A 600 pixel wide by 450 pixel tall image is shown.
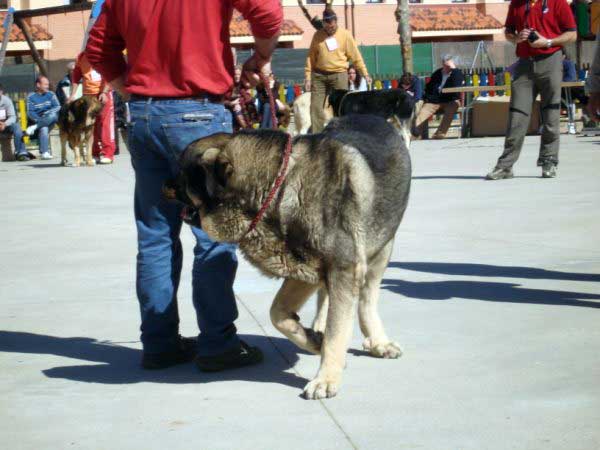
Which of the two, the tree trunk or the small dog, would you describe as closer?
the small dog

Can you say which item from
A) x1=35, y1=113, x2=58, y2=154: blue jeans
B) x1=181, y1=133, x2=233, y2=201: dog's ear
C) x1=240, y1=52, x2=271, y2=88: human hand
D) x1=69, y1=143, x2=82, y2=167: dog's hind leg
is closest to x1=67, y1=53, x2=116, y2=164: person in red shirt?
x1=69, y1=143, x2=82, y2=167: dog's hind leg

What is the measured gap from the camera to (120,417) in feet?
14.3

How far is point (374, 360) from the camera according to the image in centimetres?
511

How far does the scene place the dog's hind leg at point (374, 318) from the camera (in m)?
5.12

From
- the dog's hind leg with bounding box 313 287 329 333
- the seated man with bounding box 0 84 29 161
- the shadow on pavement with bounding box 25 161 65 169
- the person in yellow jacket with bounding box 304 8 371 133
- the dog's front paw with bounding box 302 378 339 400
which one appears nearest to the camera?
the dog's front paw with bounding box 302 378 339 400

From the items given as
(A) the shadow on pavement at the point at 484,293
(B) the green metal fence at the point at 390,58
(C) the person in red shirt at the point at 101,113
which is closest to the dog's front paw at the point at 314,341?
(A) the shadow on pavement at the point at 484,293

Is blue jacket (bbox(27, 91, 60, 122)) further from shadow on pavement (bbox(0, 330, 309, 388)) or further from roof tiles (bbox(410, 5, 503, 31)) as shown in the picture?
roof tiles (bbox(410, 5, 503, 31))

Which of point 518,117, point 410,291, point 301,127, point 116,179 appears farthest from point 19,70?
point 410,291

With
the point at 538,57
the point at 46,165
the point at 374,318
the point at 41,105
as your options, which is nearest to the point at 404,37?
the point at 41,105

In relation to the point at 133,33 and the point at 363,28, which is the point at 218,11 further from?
the point at 363,28

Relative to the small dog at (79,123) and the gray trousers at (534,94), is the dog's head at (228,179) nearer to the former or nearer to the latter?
the gray trousers at (534,94)

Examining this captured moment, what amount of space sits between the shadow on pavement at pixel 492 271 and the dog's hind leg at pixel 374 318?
199 cm

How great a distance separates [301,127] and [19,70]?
39.3 ft

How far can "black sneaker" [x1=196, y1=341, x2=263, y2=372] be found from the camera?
5.01m
